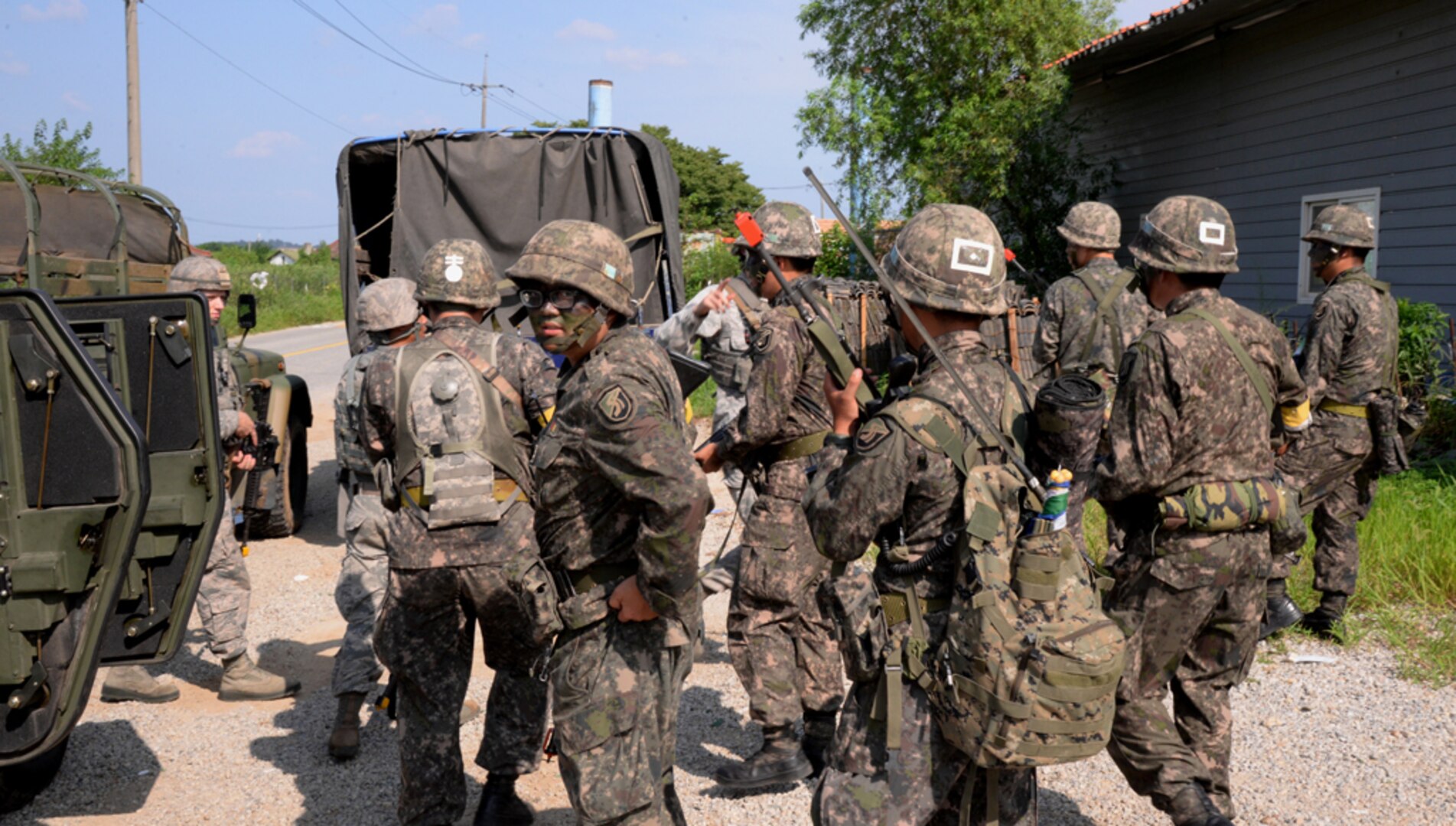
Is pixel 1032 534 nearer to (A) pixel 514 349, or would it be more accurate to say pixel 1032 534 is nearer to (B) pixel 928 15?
(A) pixel 514 349

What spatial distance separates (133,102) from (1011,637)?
20.8 meters

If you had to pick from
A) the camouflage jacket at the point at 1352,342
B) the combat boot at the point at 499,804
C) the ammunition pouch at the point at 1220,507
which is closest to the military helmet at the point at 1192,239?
the ammunition pouch at the point at 1220,507

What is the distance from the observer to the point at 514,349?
372 centimetres

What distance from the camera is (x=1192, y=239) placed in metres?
3.69

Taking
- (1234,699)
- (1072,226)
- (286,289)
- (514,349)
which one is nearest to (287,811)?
(514,349)

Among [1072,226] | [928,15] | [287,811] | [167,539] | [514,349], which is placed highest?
[928,15]

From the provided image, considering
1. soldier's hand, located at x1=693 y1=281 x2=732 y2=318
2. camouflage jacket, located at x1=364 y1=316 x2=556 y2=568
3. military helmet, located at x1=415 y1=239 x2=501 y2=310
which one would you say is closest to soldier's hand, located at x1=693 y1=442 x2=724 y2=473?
soldier's hand, located at x1=693 y1=281 x2=732 y2=318

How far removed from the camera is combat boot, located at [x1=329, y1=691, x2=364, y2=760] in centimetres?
455

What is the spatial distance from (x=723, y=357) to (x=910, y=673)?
9.77 feet

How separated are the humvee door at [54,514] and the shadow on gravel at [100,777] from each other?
3.92 feet

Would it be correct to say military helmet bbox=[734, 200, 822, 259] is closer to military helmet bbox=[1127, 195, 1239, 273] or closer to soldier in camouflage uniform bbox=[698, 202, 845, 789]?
soldier in camouflage uniform bbox=[698, 202, 845, 789]

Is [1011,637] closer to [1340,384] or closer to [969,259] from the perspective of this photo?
[969,259]

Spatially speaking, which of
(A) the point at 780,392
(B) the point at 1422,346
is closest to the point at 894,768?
(A) the point at 780,392

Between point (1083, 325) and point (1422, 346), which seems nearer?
point (1083, 325)
